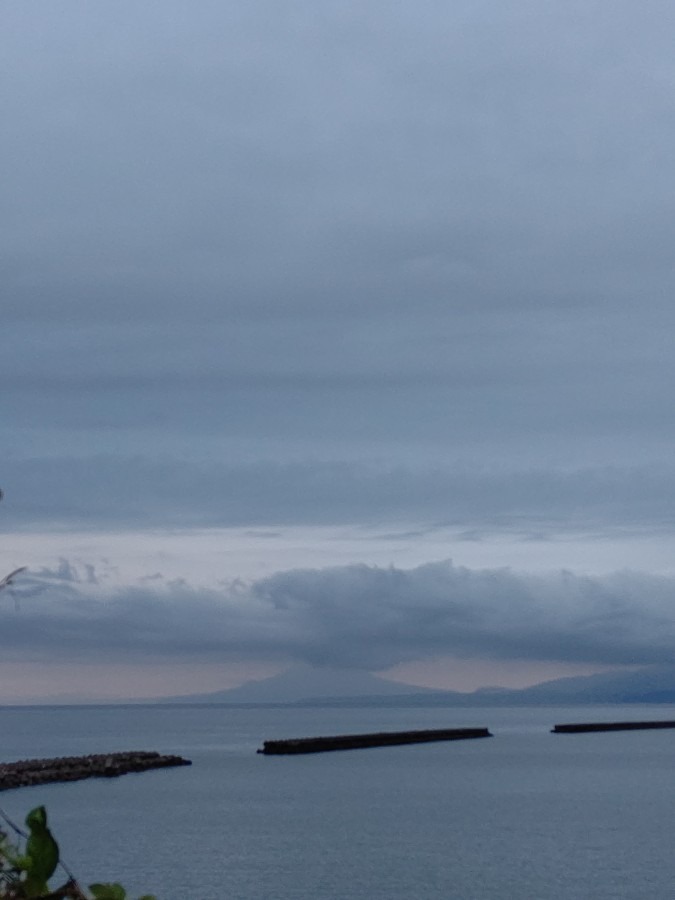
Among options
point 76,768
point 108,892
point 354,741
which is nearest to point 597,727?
point 354,741

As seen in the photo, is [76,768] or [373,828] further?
Answer: [76,768]

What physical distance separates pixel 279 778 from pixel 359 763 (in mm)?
15329

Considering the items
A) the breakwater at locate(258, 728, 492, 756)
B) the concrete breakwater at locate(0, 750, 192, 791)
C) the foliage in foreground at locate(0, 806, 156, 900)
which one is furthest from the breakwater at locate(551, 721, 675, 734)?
the foliage in foreground at locate(0, 806, 156, 900)

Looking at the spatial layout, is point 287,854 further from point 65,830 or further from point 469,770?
point 469,770

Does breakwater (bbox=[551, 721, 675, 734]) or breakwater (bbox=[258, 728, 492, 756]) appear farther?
breakwater (bbox=[551, 721, 675, 734])

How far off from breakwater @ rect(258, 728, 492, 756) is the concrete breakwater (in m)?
15.2

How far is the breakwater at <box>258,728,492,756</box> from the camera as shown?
115 meters

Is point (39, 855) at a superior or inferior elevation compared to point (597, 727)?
superior

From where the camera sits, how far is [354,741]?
124 m

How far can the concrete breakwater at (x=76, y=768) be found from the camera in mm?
79938

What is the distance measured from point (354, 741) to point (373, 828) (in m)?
65.9

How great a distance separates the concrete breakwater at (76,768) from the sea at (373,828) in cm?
147

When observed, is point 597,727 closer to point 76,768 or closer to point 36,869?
point 76,768

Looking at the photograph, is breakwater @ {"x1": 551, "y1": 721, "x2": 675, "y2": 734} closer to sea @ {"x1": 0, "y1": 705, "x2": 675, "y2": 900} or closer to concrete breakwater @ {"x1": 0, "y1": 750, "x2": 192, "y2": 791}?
sea @ {"x1": 0, "y1": 705, "x2": 675, "y2": 900}
